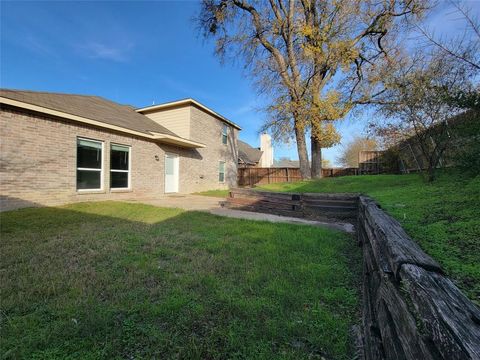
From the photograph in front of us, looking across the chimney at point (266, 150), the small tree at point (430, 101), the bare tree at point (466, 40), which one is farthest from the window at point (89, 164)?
the chimney at point (266, 150)

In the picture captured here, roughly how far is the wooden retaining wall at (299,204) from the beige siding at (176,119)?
7.07 metres

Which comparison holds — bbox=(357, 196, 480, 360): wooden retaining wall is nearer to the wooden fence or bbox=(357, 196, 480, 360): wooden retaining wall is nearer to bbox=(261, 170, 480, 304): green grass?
bbox=(261, 170, 480, 304): green grass

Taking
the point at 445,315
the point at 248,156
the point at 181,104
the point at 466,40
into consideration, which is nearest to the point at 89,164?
the point at 181,104

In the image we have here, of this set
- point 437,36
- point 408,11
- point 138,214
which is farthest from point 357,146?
point 138,214

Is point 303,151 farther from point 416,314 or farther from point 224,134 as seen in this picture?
A: point 416,314

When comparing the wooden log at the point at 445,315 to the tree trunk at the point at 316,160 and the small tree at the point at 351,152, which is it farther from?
the small tree at the point at 351,152

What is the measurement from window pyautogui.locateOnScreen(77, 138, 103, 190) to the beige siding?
5.58 meters

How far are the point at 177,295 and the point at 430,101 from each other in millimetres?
7544

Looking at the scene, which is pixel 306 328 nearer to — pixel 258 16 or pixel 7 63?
pixel 7 63

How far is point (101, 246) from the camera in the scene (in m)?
4.02

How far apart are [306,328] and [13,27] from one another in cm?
1157

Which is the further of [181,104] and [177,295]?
[181,104]

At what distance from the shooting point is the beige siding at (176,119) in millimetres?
14288

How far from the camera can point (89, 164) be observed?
8961mm
